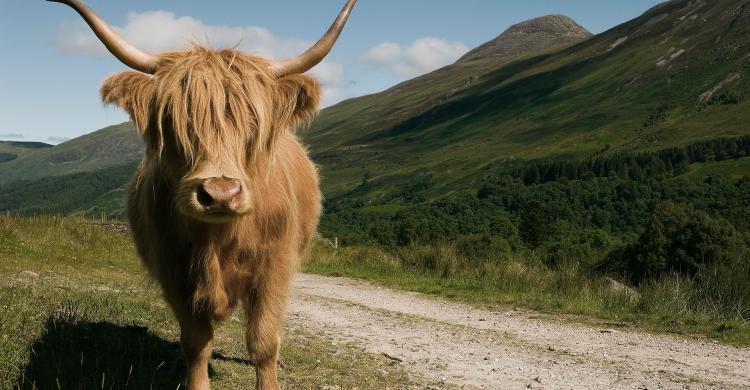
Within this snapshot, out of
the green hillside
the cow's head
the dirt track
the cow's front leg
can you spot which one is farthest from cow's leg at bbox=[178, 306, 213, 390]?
the green hillside

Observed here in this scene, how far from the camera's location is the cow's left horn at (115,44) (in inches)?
160

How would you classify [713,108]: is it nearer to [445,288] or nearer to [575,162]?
[575,162]

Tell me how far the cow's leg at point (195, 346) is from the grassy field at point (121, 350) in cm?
32

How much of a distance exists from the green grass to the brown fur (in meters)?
6.19

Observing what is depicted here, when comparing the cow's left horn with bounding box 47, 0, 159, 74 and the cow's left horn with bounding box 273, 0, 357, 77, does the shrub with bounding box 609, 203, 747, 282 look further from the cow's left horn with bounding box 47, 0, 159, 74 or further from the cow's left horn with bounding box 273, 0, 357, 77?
the cow's left horn with bounding box 47, 0, 159, 74

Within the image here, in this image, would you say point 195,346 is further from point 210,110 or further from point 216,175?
point 210,110

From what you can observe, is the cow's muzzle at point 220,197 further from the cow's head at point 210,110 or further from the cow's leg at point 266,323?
the cow's leg at point 266,323

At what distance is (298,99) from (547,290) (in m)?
9.00

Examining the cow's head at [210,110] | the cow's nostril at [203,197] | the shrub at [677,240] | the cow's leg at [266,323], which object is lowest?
the shrub at [677,240]

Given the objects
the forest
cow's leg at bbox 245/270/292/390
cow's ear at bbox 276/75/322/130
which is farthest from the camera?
the forest

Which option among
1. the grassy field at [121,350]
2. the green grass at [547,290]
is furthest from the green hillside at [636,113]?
the grassy field at [121,350]

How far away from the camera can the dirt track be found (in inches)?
238

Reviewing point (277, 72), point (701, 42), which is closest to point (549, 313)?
point (277, 72)

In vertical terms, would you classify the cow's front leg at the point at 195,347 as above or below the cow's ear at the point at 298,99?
below
